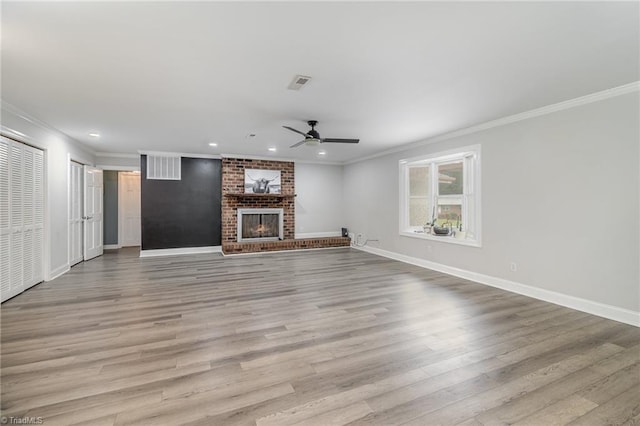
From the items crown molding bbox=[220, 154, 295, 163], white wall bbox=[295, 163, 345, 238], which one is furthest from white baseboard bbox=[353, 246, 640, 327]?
crown molding bbox=[220, 154, 295, 163]

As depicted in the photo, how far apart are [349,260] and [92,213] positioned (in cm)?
630

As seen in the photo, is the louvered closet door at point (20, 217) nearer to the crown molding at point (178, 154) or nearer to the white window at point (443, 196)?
the crown molding at point (178, 154)

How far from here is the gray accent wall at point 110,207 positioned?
Answer: 27.7 feet

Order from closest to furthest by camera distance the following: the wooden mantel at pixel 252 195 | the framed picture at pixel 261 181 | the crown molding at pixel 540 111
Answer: the crown molding at pixel 540 111, the wooden mantel at pixel 252 195, the framed picture at pixel 261 181

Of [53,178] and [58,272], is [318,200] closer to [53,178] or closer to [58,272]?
[53,178]

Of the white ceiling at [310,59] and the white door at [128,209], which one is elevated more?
the white ceiling at [310,59]

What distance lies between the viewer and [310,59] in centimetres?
261

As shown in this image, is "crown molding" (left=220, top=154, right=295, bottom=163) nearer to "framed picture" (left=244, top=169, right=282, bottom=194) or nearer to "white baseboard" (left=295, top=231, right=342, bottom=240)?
"framed picture" (left=244, top=169, right=282, bottom=194)

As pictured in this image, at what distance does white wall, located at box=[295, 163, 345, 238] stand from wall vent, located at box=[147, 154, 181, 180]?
10.6 ft

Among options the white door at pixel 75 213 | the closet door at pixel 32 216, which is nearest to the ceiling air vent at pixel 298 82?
the closet door at pixel 32 216

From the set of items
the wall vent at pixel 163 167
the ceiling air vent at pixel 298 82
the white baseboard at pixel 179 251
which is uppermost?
the ceiling air vent at pixel 298 82

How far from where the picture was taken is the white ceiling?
78.2 inches

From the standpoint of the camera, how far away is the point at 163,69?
280cm

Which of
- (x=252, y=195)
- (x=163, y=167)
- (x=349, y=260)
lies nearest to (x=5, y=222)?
(x=163, y=167)
